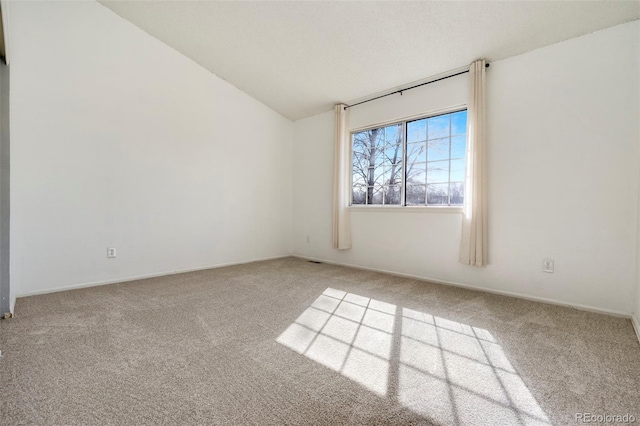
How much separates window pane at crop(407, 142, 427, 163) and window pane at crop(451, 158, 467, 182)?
38 centimetres

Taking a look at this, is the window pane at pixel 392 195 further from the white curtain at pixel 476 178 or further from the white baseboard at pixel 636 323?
the white baseboard at pixel 636 323

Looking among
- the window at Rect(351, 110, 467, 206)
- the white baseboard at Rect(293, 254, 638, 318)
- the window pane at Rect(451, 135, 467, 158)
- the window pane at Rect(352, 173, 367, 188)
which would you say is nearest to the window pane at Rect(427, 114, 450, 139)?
the window at Rect(351, 110, 467, 206)

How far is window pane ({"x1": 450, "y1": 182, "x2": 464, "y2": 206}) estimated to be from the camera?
128 inches

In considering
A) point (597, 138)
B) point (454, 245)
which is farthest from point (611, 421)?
point (597, 138)

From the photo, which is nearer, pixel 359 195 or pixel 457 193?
pixel 457 193

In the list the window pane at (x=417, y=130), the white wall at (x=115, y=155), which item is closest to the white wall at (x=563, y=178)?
the window pane at (x=417, y=130)

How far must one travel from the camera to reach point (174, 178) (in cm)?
365

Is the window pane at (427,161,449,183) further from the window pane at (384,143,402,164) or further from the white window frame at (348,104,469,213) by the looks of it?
the window pane at (384,143,402,164)

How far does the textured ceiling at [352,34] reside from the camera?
2350 mm

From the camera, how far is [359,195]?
4293 mm

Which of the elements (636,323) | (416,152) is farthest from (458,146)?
(636,323)

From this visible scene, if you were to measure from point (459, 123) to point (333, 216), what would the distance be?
2.15 m

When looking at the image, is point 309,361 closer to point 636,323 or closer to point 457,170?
point 636,323

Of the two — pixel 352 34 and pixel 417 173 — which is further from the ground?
pixel 352 34
